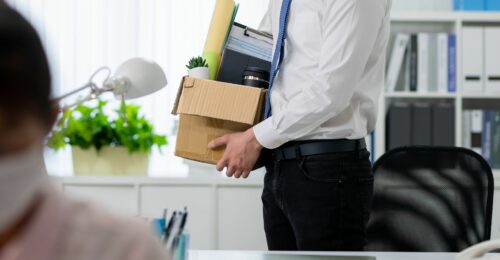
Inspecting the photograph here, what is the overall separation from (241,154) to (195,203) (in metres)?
1.18

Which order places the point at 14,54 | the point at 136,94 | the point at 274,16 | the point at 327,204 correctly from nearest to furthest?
the point at 14,54 < the point at 136,94 < the point at 327,204 < the point at 274,16

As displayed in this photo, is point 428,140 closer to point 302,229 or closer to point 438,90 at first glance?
point 438,90

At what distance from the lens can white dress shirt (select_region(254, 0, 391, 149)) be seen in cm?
149

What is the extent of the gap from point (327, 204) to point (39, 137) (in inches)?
51.3

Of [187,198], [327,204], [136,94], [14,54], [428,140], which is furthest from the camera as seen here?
[428,140]

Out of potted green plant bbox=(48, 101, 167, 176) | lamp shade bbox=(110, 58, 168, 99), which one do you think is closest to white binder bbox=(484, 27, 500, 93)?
potted green plant bbox=(48, 101, 167, 176)

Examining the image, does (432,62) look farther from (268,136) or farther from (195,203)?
(268,136)

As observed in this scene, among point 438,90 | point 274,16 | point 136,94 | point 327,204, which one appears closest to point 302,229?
point 327,204

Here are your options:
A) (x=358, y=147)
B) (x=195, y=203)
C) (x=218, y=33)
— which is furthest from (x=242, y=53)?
(x=195, y=203)

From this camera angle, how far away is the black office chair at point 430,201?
169cm

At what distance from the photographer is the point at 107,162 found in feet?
9.45

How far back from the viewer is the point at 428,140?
9.66 ft

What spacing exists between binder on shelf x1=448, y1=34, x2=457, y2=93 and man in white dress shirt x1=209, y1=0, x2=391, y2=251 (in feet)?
4.85

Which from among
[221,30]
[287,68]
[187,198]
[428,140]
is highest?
[221,30]
